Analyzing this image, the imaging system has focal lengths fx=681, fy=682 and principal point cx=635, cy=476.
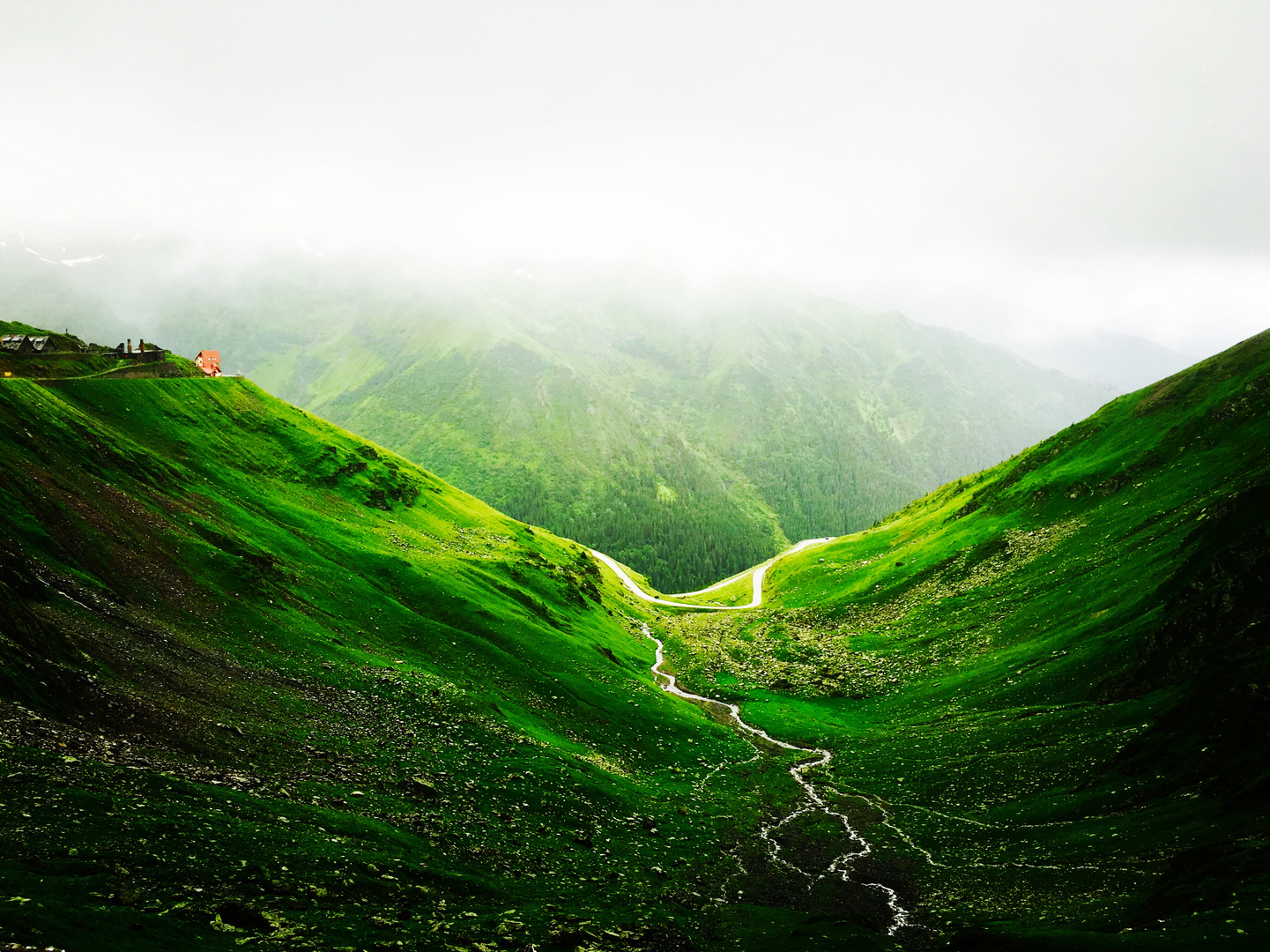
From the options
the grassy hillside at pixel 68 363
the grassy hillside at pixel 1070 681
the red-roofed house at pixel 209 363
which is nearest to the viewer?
the grassy hillside at pixel 1070 681

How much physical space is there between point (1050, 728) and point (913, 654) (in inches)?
1603

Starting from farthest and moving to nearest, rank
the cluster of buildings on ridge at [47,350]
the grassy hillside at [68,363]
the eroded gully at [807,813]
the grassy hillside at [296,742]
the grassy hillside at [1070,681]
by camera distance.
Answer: the cluster of buildings on ridge at [47,350]
the grassy hillside at [68,363]
the eroded gully at [807,813]
the grassy hillside at [1070,681]
the grassy hillside at [296,742]

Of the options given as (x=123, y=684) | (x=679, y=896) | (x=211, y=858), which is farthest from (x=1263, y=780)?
(x=123, y=684)

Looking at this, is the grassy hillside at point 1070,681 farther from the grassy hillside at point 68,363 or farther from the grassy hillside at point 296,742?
the grassy hillside at point 68,363

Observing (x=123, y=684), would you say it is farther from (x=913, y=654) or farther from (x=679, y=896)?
(x=913, y=654)

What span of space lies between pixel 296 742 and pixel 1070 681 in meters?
75.8

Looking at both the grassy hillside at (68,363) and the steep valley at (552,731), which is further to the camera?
the grassy hillside at (68,363)

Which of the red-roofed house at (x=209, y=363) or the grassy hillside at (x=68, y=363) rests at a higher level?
the red-roofed house at (x=209, y=363)

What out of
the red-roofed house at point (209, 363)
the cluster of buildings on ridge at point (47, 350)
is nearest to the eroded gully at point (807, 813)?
the cluster of buildings on ridge at point (47, 350)

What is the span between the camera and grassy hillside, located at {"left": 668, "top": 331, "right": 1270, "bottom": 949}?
40.0 metres

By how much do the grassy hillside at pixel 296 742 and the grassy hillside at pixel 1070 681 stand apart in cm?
1235

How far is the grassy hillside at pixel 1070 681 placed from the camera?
40.0 metres

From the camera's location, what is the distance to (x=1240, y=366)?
121812mm

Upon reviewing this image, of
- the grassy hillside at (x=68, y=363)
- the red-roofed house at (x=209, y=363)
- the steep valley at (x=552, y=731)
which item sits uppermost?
the red-roofed house at (x=209, y=363)
